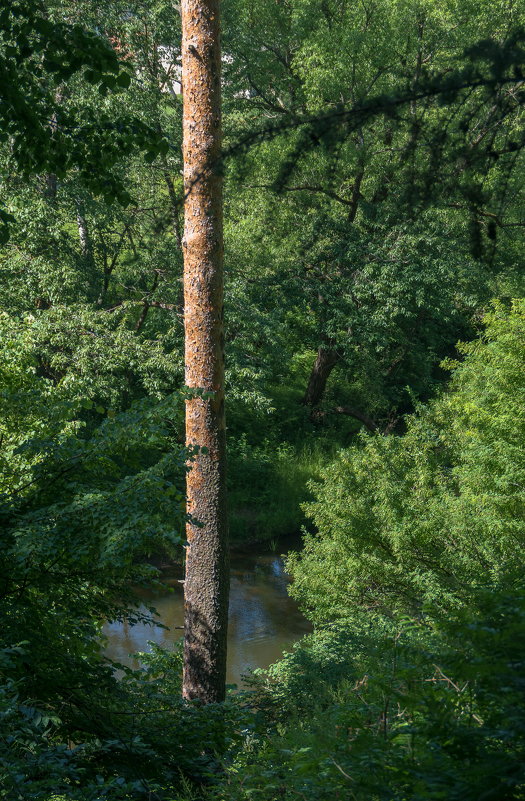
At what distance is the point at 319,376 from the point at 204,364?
15.5 meters

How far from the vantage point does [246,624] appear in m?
15.6

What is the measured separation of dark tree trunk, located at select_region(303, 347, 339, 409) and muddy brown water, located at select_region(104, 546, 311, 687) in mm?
6274

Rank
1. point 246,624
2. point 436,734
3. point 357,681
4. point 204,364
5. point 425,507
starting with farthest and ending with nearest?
1. point 246,624
2. point 425,507
3. point 204,364
4. point 357,681
5. point 436,734

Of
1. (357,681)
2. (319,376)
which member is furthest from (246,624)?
(357,681)

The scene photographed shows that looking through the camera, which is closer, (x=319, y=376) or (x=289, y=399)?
(x=319, y=376)

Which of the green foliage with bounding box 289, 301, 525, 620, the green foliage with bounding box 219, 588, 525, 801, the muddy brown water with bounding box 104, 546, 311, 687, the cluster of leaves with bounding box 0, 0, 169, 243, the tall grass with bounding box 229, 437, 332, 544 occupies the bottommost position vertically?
the muddy brown water with bounding box 104, 546, 311, 687

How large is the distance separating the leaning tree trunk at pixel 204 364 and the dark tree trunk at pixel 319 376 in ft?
47.3

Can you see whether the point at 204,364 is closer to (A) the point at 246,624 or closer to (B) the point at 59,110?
(B) the point at 59,110

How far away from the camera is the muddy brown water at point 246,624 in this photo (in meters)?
14.2

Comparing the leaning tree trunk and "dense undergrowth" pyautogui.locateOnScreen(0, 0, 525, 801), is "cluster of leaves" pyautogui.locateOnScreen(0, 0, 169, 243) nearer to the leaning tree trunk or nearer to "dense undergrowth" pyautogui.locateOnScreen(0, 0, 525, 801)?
"dense undergrowth" pyautogui.locateOnScreen(0, 0, 525, 801)

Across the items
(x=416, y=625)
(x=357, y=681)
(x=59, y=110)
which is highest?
(x=59, y=110)

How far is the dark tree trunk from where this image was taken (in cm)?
2252

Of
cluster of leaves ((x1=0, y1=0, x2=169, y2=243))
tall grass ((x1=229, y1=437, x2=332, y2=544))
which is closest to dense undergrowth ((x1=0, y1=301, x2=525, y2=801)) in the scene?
cluster of leaves ((x1=0, y1=0, x2=169, y2=243))

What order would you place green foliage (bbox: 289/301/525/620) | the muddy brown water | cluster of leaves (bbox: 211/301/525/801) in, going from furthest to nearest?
the muddy brown water
green foliage (bbox: 289/301/525/620)
cluster of leaves (bbox: 211/301/525/801)
